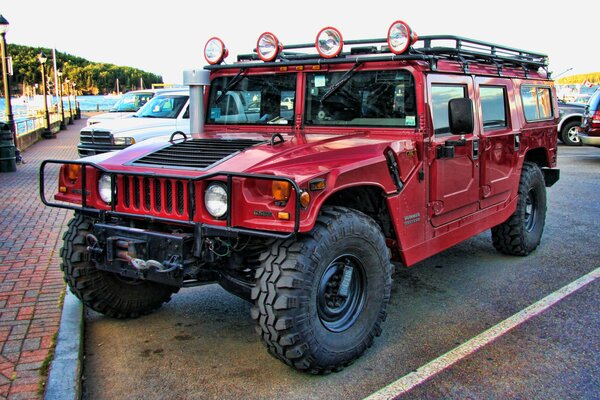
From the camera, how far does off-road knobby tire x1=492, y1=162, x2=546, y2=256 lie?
618 cm

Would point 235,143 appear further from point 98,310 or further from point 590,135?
point 590,135

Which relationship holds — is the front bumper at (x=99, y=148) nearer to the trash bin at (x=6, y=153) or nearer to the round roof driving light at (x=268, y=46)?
the trash bin at (x=6, y=153)

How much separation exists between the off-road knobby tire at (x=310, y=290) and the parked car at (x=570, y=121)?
53.6 feet

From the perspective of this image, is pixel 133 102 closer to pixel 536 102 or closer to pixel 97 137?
pixel 97 137

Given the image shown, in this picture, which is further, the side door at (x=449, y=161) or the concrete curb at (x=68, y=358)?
the side door at (x=449, y=161)

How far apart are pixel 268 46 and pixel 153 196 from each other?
1777mm

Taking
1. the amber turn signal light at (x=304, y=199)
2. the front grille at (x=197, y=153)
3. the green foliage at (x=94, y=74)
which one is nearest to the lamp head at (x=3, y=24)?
the front grille at (x=197, y=153)

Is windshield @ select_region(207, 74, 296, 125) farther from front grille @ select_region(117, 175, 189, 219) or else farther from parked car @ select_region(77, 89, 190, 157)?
parked car @ select_region(77, 89, 190, 157)

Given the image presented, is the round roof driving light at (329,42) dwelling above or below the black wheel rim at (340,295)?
above

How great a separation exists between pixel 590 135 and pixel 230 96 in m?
12.2

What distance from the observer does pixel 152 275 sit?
3646mm

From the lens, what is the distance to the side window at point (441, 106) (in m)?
4.52

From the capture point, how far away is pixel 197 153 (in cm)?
409

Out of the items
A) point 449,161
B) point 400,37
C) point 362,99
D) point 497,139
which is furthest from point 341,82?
point 497,139
